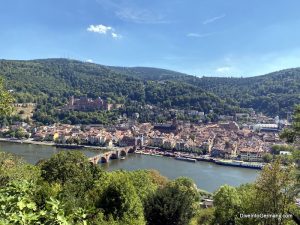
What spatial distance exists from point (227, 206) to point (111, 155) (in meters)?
35.4

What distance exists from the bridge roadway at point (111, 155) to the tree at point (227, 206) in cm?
2697

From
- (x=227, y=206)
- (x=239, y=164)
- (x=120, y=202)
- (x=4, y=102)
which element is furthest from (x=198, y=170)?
(x=4, y=102)

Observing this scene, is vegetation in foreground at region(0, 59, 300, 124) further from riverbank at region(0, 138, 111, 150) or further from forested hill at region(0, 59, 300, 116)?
riverbank at region(0, 138, 111, 150)

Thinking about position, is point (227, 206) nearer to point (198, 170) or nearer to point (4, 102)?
point (4, 102)

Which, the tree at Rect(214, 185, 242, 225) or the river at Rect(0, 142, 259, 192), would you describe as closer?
the tree at Rect(214, 185, 242, 225)

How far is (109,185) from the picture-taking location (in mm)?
9281

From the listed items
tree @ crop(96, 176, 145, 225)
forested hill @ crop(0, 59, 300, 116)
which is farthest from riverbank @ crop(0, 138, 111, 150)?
tree @ crop(96, 176, 145, 225)

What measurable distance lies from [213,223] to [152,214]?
2137 millimetres

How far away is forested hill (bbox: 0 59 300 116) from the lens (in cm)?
8850

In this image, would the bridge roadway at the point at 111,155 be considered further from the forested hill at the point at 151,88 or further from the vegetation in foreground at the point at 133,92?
the forested hill at the point at 151,88

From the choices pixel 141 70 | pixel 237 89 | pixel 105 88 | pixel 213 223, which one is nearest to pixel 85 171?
pixel 213 223

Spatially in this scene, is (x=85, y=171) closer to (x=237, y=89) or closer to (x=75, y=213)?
(x=75, y=213)

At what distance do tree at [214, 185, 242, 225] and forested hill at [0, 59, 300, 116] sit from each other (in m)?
72.8

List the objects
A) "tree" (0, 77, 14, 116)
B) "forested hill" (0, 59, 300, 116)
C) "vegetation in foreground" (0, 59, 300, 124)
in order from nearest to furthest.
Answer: "tree" (0, 77, 14, 116), "vegetation in foreground" (0, 59, 300, 124), "forested hill" (0, 59, 300, 116)
